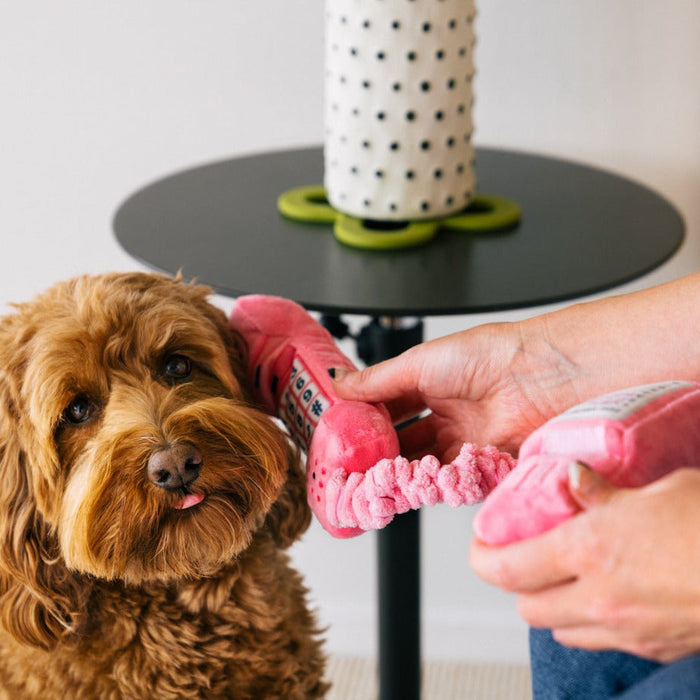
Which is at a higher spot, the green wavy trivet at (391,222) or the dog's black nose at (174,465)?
the green wavy trivet at (391,222)

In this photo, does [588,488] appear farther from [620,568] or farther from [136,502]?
[136,502]

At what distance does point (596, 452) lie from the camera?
2.48 feet

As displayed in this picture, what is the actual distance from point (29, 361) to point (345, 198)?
0.57 m

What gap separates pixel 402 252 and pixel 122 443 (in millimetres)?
555

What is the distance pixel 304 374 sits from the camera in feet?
3.47

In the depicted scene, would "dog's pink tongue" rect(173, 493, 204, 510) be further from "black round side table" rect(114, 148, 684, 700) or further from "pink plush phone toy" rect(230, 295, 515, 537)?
"black round side table" rect(114, 148, 684, 700)

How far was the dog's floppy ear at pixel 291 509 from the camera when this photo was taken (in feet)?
3.76

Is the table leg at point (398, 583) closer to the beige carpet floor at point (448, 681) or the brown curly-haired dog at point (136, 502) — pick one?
the brown curly-haired dog at point (136, 502)

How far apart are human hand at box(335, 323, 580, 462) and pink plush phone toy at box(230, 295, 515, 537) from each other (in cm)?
9

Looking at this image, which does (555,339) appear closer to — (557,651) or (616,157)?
(557,651)

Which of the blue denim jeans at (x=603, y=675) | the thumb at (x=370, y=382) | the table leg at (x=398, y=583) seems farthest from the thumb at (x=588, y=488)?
the table leg at (x=398, y=583)

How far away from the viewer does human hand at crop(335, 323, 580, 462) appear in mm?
1106

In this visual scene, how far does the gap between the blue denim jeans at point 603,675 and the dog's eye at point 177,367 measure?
46cm

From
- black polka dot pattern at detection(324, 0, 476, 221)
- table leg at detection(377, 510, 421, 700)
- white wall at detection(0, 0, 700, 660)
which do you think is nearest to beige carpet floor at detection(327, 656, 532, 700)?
table leg at detection(377, 510, 421, 700)
